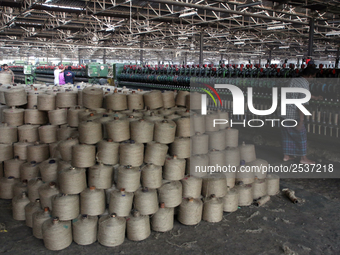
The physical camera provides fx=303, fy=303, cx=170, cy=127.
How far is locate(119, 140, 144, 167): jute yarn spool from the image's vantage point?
123 inches

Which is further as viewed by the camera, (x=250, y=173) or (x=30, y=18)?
(x=30, y=18)

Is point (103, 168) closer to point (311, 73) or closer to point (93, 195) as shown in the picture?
Result: point (93, 195)

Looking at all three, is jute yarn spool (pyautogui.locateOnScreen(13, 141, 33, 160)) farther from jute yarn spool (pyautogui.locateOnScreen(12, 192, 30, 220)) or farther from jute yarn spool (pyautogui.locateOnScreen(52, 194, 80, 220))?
jute yarn spool (pyautogui.locateOnScreen(52, 194, 80, 220))

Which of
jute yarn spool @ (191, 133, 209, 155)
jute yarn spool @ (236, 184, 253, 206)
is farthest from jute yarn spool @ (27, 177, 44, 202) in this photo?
jute yarn spool @ (236, 184, 253, 206)

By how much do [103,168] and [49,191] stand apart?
0.62 m

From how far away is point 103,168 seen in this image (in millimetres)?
3076

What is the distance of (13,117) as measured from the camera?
4.31 meters

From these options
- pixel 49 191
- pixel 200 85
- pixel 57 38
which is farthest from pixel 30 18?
pixel 49 191

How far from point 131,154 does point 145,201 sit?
1.62 feet

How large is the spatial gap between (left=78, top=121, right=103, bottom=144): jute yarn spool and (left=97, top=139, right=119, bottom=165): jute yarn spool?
0.35 feet

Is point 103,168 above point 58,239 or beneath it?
above

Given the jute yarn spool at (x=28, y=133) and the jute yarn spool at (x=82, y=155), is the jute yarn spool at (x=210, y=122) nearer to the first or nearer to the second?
the jute yarn spool at (x=82, y=155)

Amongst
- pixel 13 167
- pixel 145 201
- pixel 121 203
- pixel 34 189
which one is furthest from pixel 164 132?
pixel 13 167

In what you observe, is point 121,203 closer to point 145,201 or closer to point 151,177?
point 145,201
